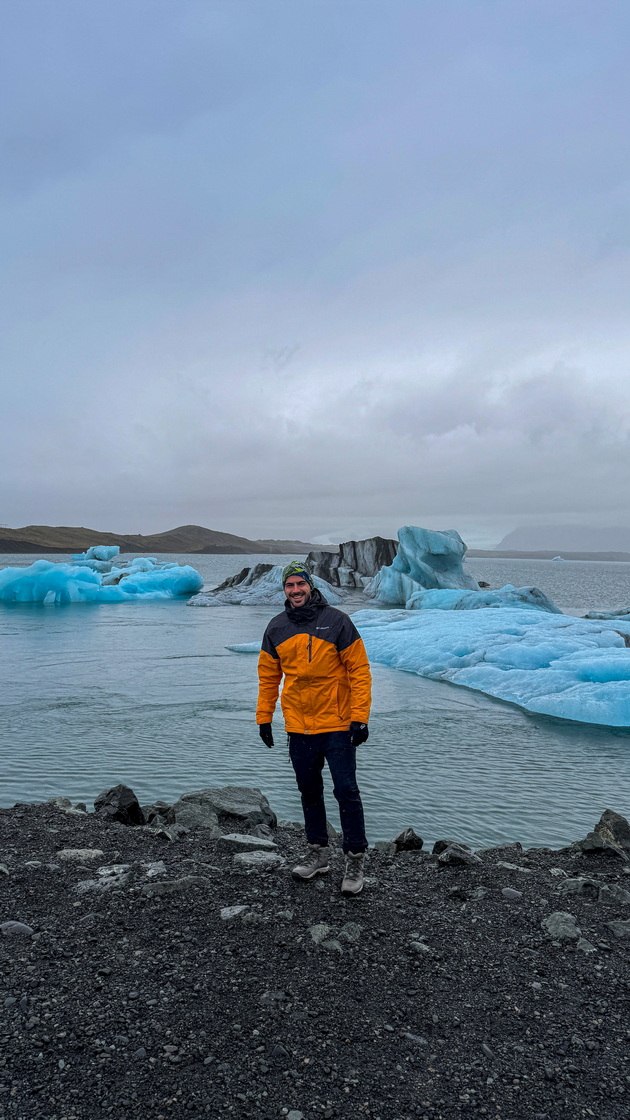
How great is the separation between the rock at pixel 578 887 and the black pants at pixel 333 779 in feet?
5.21

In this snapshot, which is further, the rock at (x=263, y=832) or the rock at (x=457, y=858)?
the rock at (x=263, y=832)

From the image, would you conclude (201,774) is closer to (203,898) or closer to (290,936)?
(203,898)

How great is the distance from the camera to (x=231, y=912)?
4.11m

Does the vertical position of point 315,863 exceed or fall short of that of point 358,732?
it falls short

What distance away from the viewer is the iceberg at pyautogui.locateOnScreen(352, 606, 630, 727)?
13008 mm

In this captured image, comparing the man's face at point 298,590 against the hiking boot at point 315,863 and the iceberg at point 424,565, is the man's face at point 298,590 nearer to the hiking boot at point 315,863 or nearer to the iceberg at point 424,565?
the hiking boot at point 315,863

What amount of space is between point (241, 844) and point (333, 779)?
5.10ft

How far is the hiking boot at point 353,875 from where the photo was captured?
4.44m

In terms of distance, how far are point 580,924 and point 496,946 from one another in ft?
2.36

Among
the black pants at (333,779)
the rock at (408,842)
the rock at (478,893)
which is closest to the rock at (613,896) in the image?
the rock at (478,893)

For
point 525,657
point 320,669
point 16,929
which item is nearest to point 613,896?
point 320,669

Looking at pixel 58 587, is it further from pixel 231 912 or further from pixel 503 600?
pixel 231 912

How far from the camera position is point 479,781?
8977mm

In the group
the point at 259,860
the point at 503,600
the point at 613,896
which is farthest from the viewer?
the point at 503,600
